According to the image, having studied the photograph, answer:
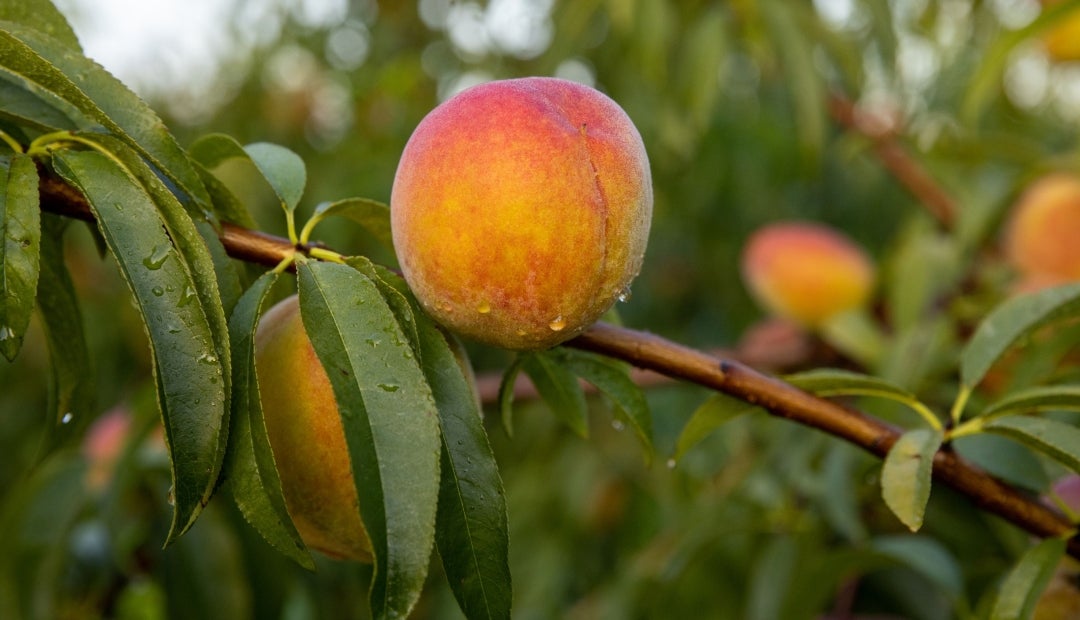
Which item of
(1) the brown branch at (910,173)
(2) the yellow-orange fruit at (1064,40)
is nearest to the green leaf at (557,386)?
(1) the brown branch at (910,173)

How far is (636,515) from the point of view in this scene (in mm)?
1504

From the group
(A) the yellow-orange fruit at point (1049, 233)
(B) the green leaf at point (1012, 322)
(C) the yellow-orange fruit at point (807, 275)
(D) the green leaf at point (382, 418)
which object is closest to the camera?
(D) the green leaf at point (382, 418)

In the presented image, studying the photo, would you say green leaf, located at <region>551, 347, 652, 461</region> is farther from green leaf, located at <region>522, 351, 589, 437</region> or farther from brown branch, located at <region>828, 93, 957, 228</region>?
brown branch, located at <region>828, 93, 957, 228</region>

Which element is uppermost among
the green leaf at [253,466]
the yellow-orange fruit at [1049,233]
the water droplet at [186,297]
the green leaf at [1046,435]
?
the yellow-orange fruit at [1049,233]

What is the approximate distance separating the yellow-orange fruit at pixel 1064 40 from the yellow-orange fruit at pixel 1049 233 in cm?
30

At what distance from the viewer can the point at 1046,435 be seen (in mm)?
502

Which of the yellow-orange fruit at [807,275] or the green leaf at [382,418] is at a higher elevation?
the yellow-orange fruit at [807,275]

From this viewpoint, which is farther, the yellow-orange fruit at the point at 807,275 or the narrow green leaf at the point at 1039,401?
→ the yellow-orange fruit at the point at 807,275

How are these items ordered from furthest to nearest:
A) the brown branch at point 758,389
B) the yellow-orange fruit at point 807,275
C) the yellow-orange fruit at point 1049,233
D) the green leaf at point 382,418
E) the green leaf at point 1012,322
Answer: the yellow-orange fruit at point 807,275 → the yellow-orange fruit at point 1049,233 → the green leaf at point 1012,322 → the brown branch at point 758,389 → the green leaf at point 382,418

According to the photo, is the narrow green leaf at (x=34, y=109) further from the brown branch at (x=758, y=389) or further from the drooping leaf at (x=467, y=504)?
the drooping leaf at (x=467, y=504)

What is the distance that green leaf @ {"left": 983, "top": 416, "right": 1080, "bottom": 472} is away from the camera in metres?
0.49

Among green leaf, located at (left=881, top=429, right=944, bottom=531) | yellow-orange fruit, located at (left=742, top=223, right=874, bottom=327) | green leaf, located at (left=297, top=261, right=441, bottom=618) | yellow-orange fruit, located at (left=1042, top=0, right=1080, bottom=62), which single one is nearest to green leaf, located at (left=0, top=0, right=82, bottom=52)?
green leaf, located at (left=297, top=261, right=441, bottom=618)

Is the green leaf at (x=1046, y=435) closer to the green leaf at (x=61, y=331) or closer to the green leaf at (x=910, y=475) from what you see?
the green leaf at (x=910, y=475)

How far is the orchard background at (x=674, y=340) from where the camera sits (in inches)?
20.0
